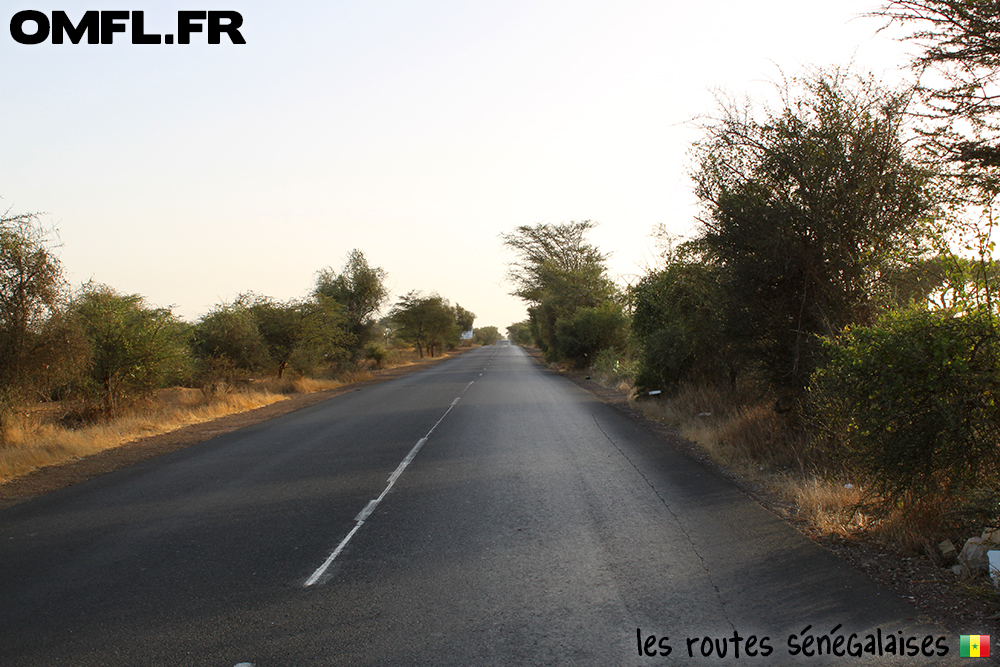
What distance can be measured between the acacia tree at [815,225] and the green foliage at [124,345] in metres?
14.3

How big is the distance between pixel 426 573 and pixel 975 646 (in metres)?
3.70

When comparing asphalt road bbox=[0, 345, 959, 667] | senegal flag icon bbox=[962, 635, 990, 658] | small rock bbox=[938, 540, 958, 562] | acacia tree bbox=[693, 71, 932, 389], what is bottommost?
senegal flag icon bbox=[962, 635, 990, 658]

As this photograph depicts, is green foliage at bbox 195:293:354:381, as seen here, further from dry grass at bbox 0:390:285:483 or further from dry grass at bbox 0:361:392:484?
dry grass at bbox 0:390:285:483

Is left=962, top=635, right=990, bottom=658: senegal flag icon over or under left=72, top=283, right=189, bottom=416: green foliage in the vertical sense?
under

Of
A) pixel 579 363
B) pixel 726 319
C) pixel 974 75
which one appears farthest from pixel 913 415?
pixel 579 363

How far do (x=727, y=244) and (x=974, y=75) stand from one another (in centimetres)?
376

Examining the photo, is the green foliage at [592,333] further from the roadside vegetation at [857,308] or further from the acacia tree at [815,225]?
the acacia tree at [815,225]

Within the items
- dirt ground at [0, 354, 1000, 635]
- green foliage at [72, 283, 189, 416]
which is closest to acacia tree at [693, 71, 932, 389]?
dirt ground at [0, 354, 1000, 635]

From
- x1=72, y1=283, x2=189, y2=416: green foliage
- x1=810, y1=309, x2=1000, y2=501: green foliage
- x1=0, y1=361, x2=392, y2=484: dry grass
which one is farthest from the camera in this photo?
x1=72, y1=283, x2=189, y2=416: green foliage

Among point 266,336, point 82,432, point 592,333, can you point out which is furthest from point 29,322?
point 592,333

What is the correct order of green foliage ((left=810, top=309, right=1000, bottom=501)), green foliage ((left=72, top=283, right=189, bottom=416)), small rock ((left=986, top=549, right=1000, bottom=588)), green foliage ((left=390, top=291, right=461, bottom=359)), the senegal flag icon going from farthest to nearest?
green foliage ((left=390, top=291, right=461, bottom=359)) < green foliage ((left=72, top=283, right=189, bottom=416)) < green foliage ((left=810, top=309, right=1000, bottom=501)) < small rock ((left=986, top=549, right=1000, bottom=588)) < the senegal flag icon

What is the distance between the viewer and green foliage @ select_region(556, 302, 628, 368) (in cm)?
3706

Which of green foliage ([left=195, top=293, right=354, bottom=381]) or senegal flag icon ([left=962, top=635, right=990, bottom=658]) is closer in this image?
senegal flag icon ([left=962, top=635, right=990, bottom=658])

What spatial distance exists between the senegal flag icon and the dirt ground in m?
0.10
